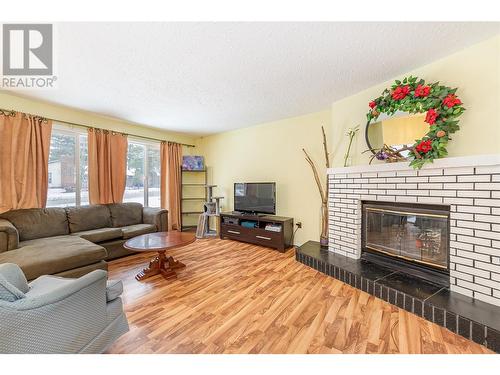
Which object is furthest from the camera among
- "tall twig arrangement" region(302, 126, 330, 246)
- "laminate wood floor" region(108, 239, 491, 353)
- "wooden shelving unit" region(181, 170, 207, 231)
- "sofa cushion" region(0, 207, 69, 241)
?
"wooden shelving unit" region(181, 170, 207, 231)

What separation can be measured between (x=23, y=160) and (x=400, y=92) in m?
4.42

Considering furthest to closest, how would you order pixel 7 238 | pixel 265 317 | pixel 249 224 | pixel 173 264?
pixel 249 224 → pixel 173 264 → pixel 7 238 → pixel 265 317

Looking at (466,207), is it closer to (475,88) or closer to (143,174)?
(475,88)

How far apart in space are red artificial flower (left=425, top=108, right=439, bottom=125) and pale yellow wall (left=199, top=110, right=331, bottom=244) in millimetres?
1388

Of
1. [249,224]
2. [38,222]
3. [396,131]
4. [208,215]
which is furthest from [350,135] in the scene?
[38,222]

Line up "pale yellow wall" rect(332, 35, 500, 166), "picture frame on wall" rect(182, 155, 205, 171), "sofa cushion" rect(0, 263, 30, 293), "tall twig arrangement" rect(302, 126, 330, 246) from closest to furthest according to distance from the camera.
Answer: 1. "sofa cushion" rect(0, 263, 30, 293)
2. "pale yellow wall" rect(332, 35, 500, 166)
3. "tall twig arrangement" rect(302, 126, 330, 246)
4. "picture frame on wall" rect(182, 155, 205, 171)

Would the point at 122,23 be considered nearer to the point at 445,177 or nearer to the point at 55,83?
the point at 55,83

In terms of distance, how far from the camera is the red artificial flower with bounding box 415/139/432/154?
6.19ft

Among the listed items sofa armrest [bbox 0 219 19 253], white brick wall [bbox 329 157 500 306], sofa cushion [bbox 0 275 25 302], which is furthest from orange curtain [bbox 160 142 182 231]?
white brick wall [bbox 329 157 500 306]

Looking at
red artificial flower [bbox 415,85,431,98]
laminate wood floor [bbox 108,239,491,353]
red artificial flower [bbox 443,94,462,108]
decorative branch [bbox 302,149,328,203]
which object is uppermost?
red artificial flower [bbox 415,85,431,98]

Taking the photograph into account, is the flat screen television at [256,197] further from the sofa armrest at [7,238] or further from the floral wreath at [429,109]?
the sofa armrest at [7,238]

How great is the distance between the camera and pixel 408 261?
218cm

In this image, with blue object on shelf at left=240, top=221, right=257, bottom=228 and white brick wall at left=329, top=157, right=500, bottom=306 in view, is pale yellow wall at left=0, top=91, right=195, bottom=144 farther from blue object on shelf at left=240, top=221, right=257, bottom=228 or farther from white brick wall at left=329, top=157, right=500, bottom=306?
white brick wall at left=329, top=157, right=500, bottom=306
